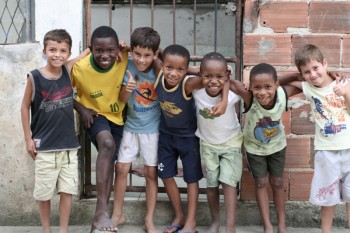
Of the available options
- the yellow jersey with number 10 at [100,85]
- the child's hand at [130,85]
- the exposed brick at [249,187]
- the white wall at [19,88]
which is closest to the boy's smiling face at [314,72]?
the exposed brick at [249,187]

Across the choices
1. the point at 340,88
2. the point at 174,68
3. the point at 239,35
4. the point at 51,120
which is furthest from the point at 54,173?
the point at 340,88

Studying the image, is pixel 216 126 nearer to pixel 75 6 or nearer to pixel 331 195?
pixel 331 195

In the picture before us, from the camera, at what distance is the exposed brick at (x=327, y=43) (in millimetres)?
4125

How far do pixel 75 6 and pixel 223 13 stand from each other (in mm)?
2881

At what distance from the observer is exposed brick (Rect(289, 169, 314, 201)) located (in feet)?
13.8

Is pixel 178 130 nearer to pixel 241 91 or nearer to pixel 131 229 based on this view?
pixel 241 91

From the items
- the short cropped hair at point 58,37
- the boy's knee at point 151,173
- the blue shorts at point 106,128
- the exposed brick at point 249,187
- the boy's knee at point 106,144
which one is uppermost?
the short cropped hair at point 58,37

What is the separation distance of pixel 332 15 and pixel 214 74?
1.09m

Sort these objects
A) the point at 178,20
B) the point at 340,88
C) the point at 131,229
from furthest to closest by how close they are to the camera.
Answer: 1. the point at 178,20
2. the point at 131,229
3. the point at 340,88

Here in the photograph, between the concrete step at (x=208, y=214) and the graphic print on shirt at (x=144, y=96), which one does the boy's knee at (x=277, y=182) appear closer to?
the concrete step at (x=208, y=214)

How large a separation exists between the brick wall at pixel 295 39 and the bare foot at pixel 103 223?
138 centimetres

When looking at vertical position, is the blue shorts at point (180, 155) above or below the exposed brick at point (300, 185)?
above

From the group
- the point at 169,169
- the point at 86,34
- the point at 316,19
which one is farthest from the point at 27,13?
the point at 316,19

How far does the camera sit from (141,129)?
13.5ft
